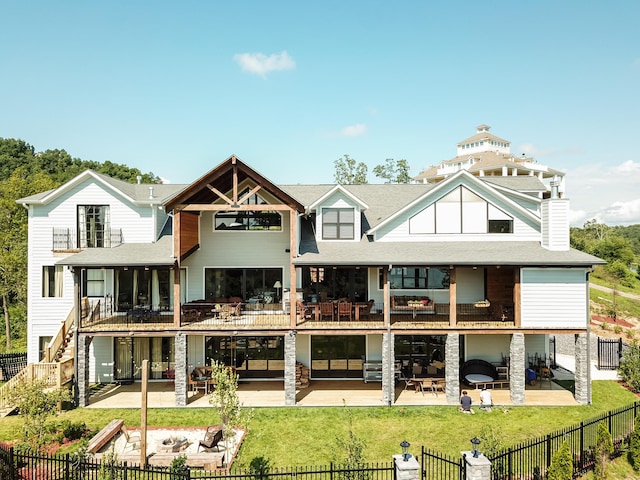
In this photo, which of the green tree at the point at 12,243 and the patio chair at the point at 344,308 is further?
the green tree at the point at 12,243

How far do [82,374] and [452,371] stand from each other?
50.9ft

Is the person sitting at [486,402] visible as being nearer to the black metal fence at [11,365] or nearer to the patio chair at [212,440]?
the patio chair at [212,440]

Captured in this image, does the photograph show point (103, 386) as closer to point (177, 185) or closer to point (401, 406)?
point (177, 185)

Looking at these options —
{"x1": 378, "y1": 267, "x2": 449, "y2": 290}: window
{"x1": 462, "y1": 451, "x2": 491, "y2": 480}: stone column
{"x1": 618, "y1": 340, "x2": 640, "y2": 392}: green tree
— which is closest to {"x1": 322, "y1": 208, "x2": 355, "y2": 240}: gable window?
{"x1": 378, "y1": 267, "x2": 449, "y2": 290}: window

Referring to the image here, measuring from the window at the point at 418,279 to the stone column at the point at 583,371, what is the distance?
602cm

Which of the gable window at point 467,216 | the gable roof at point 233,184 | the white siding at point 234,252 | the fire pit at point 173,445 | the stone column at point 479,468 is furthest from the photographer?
the white siding at point 234,252

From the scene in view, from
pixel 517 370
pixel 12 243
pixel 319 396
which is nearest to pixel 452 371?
pixel 517 370

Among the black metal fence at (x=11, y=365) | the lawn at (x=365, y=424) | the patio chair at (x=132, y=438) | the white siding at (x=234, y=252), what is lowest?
the lawn at (x=365, y=424)

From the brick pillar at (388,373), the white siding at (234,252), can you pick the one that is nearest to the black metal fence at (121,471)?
the brick pillar at (388,373)

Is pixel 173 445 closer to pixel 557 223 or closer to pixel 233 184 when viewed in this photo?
pixel 233 184

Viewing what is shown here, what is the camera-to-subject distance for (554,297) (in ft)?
60.6

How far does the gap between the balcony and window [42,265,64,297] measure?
38.7 inches

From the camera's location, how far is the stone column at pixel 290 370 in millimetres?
18234

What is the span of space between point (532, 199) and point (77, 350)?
21.6 metres
